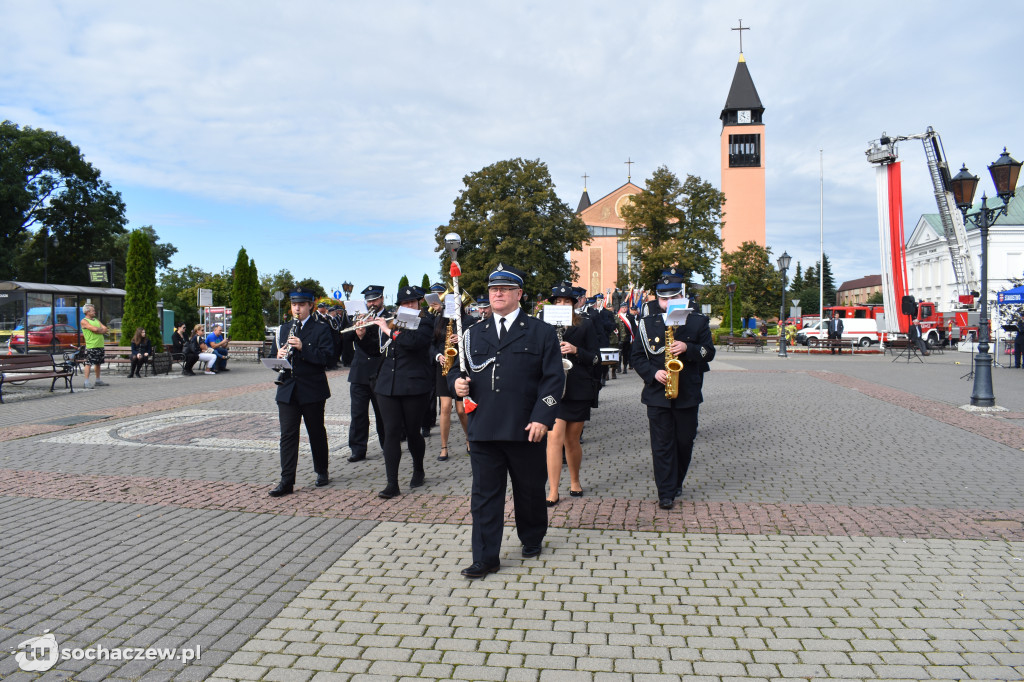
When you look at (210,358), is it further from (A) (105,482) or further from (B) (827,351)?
(B) (827,351)

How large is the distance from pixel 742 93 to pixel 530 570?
265ft

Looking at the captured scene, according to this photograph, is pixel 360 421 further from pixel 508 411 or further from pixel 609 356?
pixel 508 411

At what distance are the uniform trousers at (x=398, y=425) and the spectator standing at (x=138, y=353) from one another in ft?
51.9

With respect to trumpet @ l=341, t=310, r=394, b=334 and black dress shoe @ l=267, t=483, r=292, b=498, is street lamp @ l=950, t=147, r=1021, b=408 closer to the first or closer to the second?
trumpet @ l=341, t=310, r=394, b=334

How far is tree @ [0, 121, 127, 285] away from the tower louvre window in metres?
60.6

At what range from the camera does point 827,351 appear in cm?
3647

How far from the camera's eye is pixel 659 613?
12.4 feet

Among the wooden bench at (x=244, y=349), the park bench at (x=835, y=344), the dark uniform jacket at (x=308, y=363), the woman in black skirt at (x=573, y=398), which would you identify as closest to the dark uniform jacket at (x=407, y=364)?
the dark uniform jacket at (x=308, y=363)

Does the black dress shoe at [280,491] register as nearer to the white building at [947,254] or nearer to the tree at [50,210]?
the tree at [50,210]

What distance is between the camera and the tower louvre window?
75688 millimetres

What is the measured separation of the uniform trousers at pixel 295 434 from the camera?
21.0 ft

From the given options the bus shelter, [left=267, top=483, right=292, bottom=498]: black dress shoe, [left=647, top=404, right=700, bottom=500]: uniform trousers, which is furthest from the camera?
the bus shelter

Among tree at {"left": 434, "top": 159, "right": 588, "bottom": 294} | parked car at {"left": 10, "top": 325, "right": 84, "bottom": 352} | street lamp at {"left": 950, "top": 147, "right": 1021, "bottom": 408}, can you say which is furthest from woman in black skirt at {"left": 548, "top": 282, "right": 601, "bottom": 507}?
tree at {"left": 434, "top": 159, "right": 588, "bottom": 294}

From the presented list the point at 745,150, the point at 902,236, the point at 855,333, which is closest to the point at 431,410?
the point at 855,333
